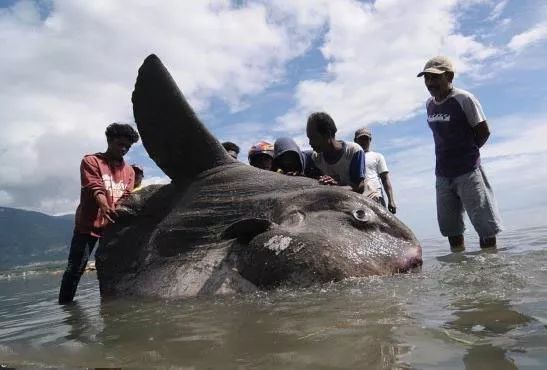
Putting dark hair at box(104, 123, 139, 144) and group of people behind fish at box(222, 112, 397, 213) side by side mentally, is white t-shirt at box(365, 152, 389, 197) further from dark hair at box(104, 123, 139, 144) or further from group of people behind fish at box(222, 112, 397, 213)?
dark hair at box(104, 123, 139, 144)

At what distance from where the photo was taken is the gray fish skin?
420 centimetres

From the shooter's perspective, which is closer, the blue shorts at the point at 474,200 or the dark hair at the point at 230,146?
the blue shorts at the point at 474,200

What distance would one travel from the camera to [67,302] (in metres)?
6.50

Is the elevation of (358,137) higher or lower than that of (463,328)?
higher

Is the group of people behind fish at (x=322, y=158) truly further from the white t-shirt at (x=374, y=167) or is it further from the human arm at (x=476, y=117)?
the human arm at (x=476, y=117)

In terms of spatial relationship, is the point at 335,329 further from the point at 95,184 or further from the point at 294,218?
the point at 95,184

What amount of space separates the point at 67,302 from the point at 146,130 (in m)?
2.65

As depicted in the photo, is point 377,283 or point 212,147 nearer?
point 377,283

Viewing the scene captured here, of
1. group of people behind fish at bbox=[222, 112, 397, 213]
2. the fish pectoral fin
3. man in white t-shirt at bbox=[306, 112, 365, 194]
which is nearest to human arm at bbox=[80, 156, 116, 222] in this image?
the fish pectoral fin

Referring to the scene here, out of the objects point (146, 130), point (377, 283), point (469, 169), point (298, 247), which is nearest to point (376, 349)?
point (377, 283)

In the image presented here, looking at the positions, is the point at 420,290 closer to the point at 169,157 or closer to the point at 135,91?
the point at 169,157

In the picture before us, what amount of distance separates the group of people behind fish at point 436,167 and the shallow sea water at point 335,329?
1.94 m

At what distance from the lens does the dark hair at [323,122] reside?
20.0 ft

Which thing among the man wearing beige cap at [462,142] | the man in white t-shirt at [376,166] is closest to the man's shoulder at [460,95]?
the man wearing beige cap at [462,142]
